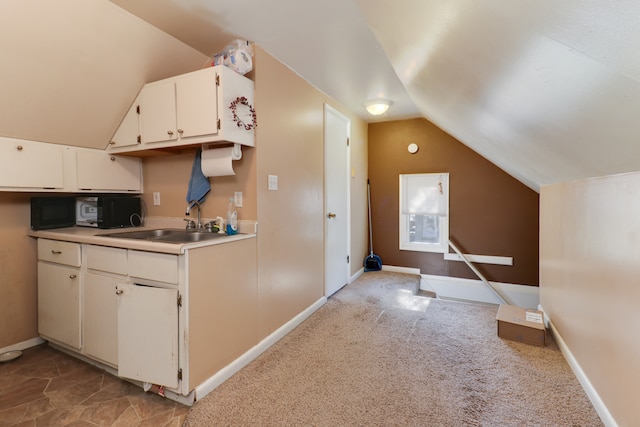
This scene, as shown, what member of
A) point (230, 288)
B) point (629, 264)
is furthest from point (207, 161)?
point (629, 264)

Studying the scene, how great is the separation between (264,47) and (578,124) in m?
1.96

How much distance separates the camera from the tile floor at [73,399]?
1.54m

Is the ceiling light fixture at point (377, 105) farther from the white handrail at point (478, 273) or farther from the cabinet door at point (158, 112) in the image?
the cabinet door at point (158, 112)

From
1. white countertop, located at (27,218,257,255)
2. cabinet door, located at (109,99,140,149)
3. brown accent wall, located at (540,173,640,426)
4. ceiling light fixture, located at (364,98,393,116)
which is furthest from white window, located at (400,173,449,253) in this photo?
cabinet door, located at (109,99,140,149)

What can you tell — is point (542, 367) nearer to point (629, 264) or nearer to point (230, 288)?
point (629, 264)

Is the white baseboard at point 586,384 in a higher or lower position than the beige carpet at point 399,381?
higher

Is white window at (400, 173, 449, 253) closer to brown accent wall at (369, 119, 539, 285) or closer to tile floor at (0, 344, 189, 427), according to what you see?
brown accent wall at (369, 119, 539, 285)

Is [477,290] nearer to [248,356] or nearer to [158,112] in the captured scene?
[248,356]

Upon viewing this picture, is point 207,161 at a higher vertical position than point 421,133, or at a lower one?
lower

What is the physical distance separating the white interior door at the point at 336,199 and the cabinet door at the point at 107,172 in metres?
1.79

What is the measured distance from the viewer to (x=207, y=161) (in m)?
2.08

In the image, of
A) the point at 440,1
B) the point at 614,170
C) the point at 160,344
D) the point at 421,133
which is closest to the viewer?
the point at 440,1

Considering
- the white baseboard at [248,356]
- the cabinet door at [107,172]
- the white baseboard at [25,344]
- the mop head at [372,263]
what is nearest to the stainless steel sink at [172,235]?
the cabinet door at [107,172]

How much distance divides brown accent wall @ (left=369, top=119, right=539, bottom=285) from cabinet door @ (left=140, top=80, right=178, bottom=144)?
2928mm
